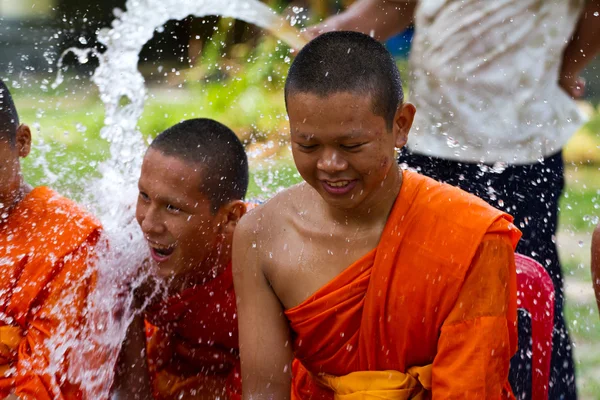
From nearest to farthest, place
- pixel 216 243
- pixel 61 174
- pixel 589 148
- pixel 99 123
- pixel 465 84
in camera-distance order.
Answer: pixel 216 243
pixel 465 84
pixel 61 174
pixel 99 123
pixel 589 148

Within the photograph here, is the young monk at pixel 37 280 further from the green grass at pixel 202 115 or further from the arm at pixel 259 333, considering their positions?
the green grass at pixel 202 115

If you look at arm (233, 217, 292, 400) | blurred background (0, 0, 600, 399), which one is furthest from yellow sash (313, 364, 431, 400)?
blurred background (0, 0, 600, 399)

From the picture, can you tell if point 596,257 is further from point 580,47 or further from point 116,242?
point 116,242

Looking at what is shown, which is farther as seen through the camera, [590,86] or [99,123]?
[590,86]

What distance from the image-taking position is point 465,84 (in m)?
3.65

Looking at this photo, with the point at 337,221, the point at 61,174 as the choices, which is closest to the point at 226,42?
the point at 61,174

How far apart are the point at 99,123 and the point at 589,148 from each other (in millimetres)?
4478

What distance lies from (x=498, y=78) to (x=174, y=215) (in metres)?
1.34

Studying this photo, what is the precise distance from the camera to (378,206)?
2754 millimetres

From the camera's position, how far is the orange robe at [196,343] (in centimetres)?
335

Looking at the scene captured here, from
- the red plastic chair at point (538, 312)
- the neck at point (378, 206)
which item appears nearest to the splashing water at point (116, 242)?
the neck at point (378, 206)

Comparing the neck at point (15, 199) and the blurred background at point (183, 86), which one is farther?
the blurred background at point (183, 86)

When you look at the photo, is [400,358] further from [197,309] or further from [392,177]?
[197,309]

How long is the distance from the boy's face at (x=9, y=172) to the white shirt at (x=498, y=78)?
1.58m
